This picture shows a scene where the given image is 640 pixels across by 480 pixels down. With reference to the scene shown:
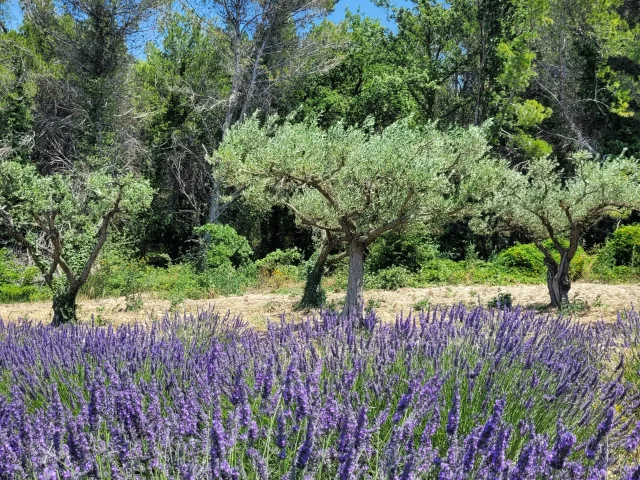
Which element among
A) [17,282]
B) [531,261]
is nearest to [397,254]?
[531,261]

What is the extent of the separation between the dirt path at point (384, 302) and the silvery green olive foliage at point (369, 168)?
Result: 187 centimetres

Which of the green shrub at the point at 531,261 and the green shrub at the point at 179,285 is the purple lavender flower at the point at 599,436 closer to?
the green shrub at the point at 179,285

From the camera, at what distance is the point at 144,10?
19.5m

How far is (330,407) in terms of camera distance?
2.27 m

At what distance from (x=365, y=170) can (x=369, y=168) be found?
0.06m

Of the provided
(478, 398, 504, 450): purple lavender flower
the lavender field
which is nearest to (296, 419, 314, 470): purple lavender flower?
the lavender field

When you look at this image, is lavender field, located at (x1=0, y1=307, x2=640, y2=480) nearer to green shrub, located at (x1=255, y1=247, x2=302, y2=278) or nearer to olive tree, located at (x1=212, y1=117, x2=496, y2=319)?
olive tree, located at (x1=212, y1=117, x2=496, y2=319)

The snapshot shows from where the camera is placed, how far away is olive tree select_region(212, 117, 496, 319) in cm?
700

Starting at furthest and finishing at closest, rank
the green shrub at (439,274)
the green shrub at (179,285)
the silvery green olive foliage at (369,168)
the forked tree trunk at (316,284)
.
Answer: the green shrub at (439,274) → the green shrub at (179,285) → the forked tree trunk at (316,284) → the silvery green olive foliage at (369,168)

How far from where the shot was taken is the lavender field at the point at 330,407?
6.60 ft

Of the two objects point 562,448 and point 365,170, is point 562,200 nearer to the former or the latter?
point 365,170

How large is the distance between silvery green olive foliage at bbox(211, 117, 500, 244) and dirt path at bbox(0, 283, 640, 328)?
73.6 inches

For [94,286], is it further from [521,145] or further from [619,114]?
[619,114]

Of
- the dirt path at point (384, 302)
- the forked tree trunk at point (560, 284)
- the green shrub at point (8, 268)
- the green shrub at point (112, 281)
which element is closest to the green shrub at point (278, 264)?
the dirt path at point (384, 302)
